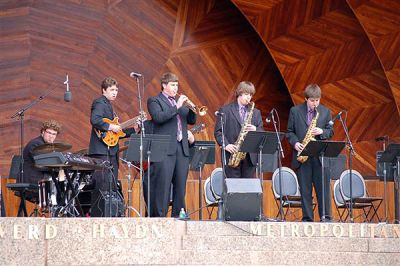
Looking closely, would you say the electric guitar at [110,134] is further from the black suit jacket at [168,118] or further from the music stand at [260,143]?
the music stand at [260,143]

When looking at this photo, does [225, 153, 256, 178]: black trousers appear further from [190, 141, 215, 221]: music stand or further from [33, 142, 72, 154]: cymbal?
[33, 142, 72, 154]: cymbal

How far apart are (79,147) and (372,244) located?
728cm

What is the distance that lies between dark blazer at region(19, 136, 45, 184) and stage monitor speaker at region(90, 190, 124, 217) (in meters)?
1.04

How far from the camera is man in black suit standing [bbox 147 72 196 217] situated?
398 inches

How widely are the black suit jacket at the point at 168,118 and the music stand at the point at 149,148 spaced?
0.15m

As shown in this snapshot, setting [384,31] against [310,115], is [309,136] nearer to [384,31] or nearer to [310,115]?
[310,115]

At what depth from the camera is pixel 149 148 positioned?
9.88 m

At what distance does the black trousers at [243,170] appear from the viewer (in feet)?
35.0

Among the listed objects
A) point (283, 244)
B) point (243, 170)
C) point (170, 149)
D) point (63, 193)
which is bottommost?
point (283, 244)

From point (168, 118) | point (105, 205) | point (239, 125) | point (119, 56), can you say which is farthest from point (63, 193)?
point (119, 56)

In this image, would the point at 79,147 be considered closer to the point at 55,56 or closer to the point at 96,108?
the point at 55,56

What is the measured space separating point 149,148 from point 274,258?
1919mm

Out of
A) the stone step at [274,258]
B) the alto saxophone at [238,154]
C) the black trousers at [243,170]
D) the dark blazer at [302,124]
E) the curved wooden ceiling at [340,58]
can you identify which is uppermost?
the curved wooden ceiling at [340,58]

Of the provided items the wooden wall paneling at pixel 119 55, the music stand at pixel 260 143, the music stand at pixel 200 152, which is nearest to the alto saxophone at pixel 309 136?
the music stand at pixel 260 143
